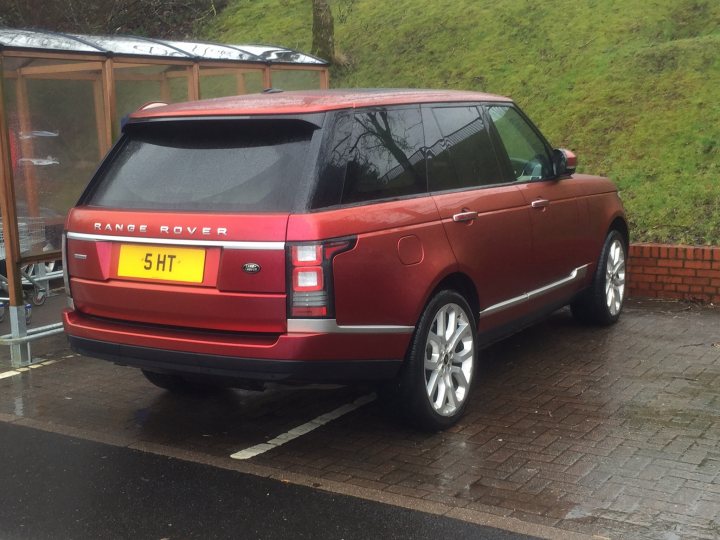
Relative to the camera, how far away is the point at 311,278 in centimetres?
434

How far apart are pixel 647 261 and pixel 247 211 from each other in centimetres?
504

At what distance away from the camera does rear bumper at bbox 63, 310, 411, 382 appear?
4.38 metres

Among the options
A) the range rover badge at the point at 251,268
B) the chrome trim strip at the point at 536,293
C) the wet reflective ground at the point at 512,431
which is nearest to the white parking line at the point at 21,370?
the wet reflective ground at the point at 512,431

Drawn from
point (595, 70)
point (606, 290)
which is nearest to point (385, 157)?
point (606, 290)

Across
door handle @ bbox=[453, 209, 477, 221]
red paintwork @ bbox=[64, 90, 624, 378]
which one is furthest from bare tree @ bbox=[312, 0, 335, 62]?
door handle @ bbox=[453, 209, 477, 221]

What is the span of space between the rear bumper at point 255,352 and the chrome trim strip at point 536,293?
105 cm

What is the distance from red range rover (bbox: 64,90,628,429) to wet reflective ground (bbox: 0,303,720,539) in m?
0.40

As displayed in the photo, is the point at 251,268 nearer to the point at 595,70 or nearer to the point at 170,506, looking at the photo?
the point at 170,506

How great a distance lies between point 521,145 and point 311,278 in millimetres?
2685

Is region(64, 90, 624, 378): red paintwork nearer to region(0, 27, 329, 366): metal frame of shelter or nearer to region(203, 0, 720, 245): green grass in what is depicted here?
region(0, 27, 329, 366): metal frame of shelter

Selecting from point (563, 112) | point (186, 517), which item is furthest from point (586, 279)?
point (563, 112)

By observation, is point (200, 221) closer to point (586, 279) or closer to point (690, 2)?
point (586, 279)

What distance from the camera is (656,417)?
5.29 m

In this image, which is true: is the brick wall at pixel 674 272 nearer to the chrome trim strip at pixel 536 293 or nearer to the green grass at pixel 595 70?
the green grass at pixel 595 70
